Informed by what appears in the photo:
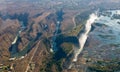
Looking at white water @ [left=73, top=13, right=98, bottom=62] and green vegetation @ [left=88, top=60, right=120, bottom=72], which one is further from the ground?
green vegetation @ [left=88, top=60, right=120, bottom=72]

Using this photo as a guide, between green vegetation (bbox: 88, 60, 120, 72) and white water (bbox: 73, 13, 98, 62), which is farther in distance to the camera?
white water (bbox: 73, 13, 98, 62)

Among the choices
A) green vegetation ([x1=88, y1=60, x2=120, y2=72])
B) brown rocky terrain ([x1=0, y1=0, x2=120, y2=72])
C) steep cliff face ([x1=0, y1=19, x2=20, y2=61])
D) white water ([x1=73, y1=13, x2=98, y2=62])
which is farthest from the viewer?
steep cliff face ([x1=0, y1=19, x2=20, y2=61])

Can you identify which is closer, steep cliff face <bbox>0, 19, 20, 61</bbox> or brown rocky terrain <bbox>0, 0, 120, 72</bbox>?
brown rocky terrain <bbox>0, 0, 120, 72</bbox>

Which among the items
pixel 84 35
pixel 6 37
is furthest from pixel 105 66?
pixel 6 37

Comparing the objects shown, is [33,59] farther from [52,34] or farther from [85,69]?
[52,34]

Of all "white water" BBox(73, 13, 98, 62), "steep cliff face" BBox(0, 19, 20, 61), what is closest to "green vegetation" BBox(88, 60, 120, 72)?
"white water" BBox(73, 13, 98, 62)

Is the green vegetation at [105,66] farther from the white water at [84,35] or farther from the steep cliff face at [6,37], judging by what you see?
the steep cliff face at [6,37]

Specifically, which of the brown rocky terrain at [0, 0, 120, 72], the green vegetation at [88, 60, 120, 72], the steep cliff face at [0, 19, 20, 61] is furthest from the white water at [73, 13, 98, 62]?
the steep cliff face at [0, 19, 20, 61]

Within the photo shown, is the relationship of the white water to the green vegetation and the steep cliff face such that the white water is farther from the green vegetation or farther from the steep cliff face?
the steep cliff face

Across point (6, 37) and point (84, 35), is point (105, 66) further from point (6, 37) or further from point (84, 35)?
point (6, 37)

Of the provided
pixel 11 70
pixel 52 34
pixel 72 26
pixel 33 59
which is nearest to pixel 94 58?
pixel 33 59

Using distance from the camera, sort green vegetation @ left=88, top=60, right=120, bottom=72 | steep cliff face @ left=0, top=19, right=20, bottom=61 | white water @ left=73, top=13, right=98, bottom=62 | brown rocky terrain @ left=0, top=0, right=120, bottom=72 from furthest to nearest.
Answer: steep cliff face @ left=0, top=19, right=20, bottom=61
white water @ left=73, top=13, right=98, bottom=62
brown rocky terrain @ left=0, top=0, right=120, bottom=72
green vegetation @ left=88, top=60, right=120, bottom=72
